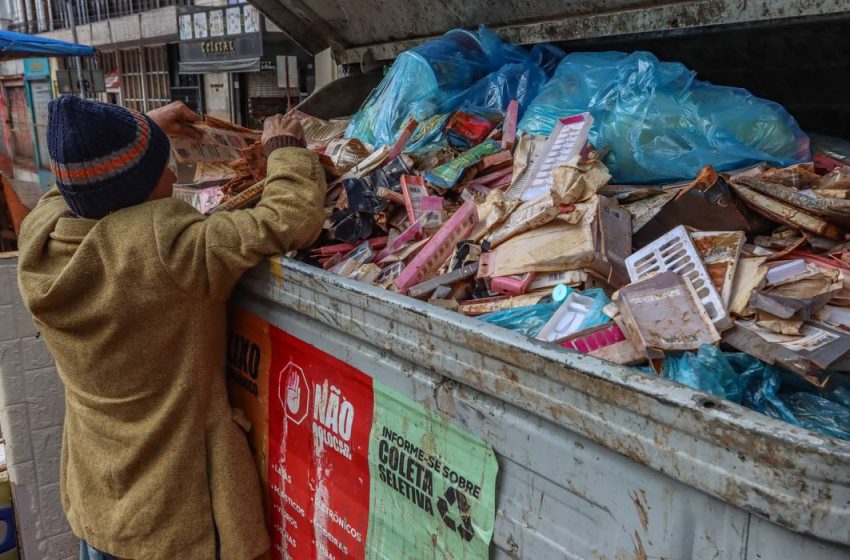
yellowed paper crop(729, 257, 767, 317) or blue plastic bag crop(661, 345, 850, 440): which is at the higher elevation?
yellowed paper crop(729, 257, 767, 317)

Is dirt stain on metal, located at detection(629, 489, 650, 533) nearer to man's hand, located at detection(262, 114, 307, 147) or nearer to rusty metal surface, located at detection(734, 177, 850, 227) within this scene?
rusty metal surface, located at detection(734, 177, 850, 227)

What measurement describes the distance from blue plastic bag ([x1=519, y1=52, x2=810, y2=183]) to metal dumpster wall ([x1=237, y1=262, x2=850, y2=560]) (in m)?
1.08

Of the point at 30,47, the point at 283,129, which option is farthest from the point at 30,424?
the point at 30,47

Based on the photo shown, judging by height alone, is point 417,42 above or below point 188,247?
above

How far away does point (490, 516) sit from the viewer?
1.21 metres

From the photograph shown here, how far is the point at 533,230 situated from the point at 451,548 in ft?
2.62

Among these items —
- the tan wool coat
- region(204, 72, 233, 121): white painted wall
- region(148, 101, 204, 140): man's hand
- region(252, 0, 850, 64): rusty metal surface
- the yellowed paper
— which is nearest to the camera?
the yellowed paper

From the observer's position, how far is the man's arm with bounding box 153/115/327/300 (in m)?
1.66

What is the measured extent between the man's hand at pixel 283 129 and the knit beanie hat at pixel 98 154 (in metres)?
0.35

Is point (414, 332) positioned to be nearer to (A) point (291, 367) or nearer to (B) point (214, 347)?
(A) point (291, 367)

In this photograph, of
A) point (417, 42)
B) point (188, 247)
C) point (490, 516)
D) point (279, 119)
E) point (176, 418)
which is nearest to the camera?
point (490, 516)

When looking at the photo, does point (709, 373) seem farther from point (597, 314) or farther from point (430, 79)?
point (430, 79)

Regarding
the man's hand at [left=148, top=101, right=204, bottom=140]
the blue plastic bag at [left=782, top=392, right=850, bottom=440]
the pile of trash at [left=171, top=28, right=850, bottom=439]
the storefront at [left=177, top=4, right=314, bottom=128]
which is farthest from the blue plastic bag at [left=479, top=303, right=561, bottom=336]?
the storefront at [left=177, top=4, right=314, bottom=128]

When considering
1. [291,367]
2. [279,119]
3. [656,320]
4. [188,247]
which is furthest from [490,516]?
[279,119]
